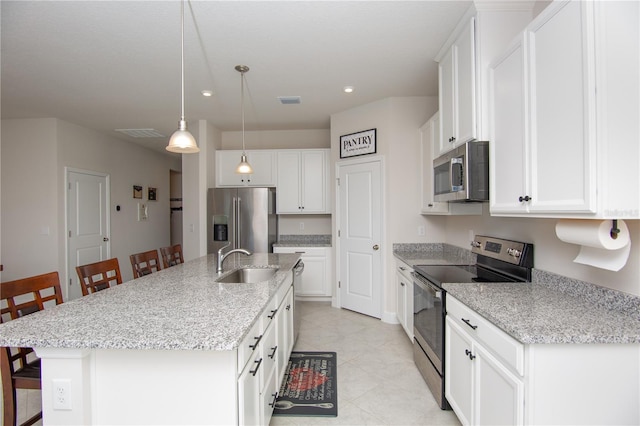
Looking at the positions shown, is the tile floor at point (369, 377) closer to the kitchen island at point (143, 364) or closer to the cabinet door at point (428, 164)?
the kitchen island at point (143, 364)

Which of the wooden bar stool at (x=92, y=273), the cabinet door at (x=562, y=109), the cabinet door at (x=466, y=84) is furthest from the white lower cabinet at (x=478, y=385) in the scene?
the wooden bar stool at (x=92, y=273)

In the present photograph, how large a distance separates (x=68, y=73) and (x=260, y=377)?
335 cm

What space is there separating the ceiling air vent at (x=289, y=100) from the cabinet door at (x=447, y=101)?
171 centimetres

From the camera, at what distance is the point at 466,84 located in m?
2.10

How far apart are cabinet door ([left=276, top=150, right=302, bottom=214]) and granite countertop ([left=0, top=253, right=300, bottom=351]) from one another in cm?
273

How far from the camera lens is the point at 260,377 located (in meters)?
1.57

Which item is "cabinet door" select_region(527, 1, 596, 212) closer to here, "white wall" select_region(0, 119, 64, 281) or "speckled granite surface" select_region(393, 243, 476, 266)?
"speckled granite surface" select_region(393, 243, 476, 266)

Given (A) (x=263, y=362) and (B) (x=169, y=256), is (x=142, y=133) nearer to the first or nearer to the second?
(B) (x=169, y=256)

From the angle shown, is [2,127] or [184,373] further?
[2,127]

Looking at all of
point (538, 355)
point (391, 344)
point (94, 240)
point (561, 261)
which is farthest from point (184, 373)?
point (94, 240)

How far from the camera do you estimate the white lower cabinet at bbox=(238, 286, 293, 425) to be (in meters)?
1.28

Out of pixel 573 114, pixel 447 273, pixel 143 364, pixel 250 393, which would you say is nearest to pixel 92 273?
pixel 143 364

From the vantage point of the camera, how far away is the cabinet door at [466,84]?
200cm

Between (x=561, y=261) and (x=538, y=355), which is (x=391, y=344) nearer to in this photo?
(x=561, y=261)
